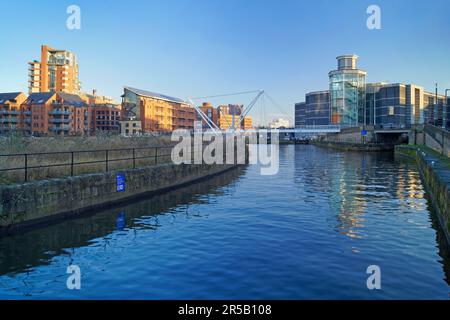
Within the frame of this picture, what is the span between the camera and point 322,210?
64.0 ft

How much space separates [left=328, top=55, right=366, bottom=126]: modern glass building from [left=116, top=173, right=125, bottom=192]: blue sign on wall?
138671 mm

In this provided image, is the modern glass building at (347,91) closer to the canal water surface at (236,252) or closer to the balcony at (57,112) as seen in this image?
the balcony at (57,112)

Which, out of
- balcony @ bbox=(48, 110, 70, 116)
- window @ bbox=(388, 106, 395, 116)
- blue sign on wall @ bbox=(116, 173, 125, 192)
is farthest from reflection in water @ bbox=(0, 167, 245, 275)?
window @ bbox=(388, 106, 395, 116)

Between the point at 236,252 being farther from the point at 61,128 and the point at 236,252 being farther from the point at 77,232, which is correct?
the point at 61,128

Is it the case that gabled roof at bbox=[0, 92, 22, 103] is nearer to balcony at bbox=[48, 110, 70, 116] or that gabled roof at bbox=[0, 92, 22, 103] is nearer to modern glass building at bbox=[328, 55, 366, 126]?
balcony at bbox=[48, 110, 70, 116]

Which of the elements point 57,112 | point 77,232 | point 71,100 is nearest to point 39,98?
point 57,112

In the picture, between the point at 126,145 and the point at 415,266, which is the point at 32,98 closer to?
the point at 126,145

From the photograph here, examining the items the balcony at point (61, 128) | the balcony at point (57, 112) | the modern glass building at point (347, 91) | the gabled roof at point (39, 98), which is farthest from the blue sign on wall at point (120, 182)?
the modern glass building at point (347, 91)

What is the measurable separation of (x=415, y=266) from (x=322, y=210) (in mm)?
8454

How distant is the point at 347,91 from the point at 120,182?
140094 millimetres

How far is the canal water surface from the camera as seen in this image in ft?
30.7

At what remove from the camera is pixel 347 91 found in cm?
14862
